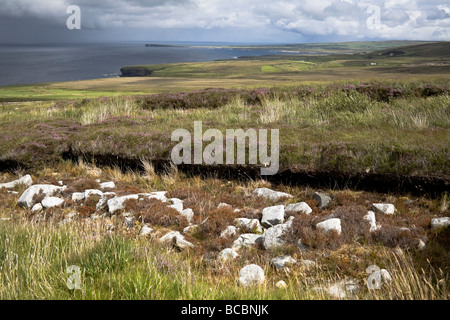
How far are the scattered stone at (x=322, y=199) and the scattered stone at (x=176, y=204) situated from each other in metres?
Result: 2.78

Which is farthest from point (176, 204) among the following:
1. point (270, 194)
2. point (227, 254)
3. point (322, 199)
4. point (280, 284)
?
point (280, 284)

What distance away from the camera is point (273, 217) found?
6531mm

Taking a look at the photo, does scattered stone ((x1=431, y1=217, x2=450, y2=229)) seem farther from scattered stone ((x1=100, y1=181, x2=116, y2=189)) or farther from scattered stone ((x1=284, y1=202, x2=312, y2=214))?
scattered stone ((x1=100, y1=181, x2=116, y2=189))

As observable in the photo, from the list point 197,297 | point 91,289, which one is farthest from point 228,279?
point 91,289

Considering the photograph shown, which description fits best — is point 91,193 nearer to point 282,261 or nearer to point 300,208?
point 300,208

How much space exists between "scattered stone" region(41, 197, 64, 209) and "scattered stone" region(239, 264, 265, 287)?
511 centimetres

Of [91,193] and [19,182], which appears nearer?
[91,193]

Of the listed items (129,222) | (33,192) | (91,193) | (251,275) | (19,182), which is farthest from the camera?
(19,182)

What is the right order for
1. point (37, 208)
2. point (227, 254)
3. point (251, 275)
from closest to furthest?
point (251, 275), point (227, 254), point (37, 208)

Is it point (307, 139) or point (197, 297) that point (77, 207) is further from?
point (307, 139)

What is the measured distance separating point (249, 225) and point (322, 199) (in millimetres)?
1792

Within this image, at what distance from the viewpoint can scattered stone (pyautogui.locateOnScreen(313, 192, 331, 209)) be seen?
721cm
